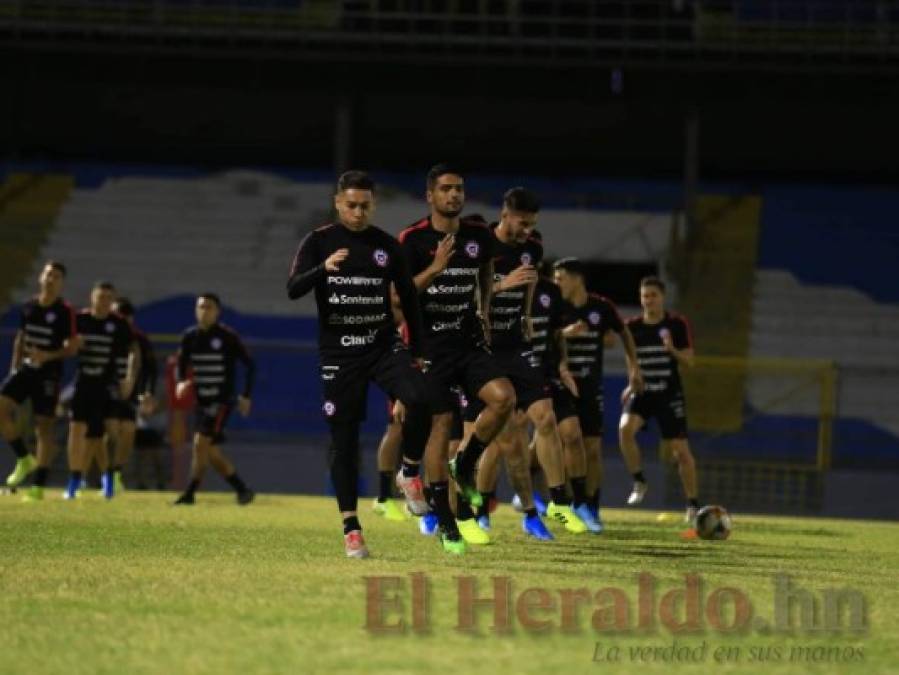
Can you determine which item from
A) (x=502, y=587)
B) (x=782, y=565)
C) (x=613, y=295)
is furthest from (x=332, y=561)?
(x=613, y=295)

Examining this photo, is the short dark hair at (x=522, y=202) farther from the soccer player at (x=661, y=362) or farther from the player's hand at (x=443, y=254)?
the soccer player at (x=661, y=362)

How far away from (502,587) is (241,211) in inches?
1002

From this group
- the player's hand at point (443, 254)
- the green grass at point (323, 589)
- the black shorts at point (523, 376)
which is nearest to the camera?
the green grass at point (323, 589)

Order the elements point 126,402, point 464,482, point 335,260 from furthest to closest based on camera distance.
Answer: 1. point 126,402
2. point 464,482
3. point 335,260

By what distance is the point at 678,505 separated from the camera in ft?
79.2

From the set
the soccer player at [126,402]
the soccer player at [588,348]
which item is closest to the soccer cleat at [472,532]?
the soccer player at [588,348]

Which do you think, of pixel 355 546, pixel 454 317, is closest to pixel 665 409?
pixel 454 317

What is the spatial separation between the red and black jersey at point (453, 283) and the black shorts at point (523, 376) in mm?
530

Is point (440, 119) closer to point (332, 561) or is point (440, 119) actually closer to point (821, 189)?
point (821, 189)

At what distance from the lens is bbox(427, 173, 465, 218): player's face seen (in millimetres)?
11949

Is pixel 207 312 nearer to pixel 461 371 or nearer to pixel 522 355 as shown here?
pixel 522 355

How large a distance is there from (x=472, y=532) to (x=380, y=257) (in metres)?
2.40

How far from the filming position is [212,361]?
20375 millimetres

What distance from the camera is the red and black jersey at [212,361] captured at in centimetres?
2028
